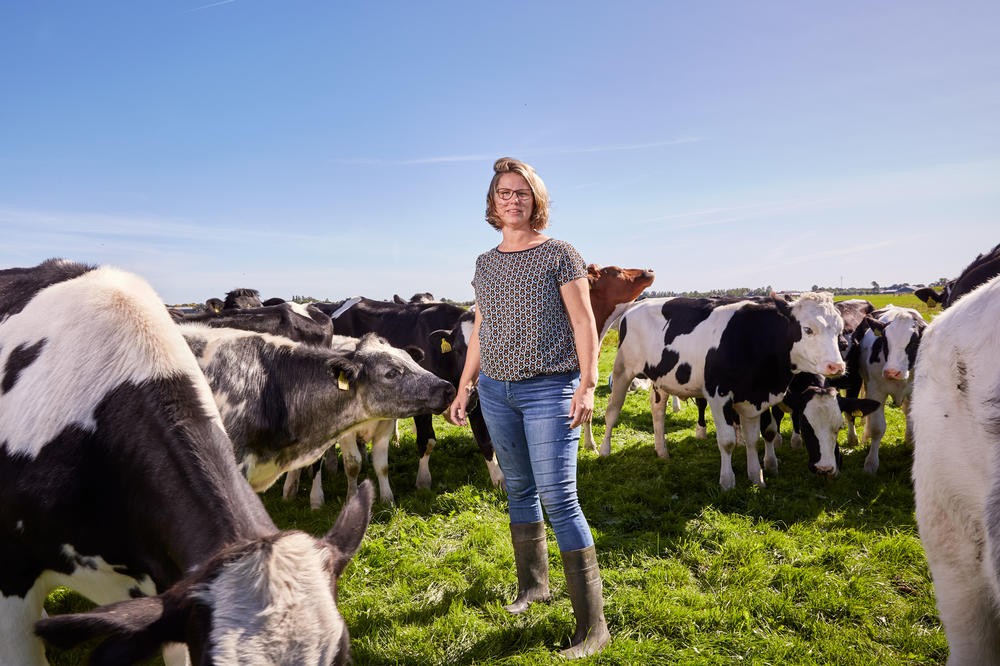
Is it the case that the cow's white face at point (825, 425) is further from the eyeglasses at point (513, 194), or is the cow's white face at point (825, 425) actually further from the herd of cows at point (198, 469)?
the eyeglasses at point (513, 194)

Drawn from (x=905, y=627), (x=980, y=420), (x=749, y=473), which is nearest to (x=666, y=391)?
(x=749, y=473)

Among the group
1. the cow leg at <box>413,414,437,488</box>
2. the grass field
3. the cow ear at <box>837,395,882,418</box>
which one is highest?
the cow ear at <box>837,395,882,418</box>

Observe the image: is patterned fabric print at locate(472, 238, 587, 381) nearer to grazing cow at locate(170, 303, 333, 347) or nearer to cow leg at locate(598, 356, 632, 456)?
grazing cow at locate(170, 303, 333, 347)

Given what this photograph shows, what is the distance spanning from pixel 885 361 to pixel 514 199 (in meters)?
7.97

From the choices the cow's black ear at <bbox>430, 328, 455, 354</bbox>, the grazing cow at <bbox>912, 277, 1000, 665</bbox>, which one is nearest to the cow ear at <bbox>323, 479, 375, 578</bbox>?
the grazing cow at <bbox>912, 277, 1000, 665</bbox>

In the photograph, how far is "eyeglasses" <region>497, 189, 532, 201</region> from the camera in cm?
312

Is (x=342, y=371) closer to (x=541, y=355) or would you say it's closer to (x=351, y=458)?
(x=541, y=355)

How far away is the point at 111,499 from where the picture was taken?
2.43 metres

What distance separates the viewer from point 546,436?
309cm

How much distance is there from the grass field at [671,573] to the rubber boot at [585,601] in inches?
4.3

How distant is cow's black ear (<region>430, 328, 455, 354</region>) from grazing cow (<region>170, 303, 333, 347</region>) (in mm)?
1442

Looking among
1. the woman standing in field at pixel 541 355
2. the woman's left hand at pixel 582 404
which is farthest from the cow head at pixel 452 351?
the woman's left hand at pixel 582 404

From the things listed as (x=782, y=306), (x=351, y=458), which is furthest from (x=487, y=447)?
(x=782, y=306)

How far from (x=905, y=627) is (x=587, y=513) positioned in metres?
2.79
